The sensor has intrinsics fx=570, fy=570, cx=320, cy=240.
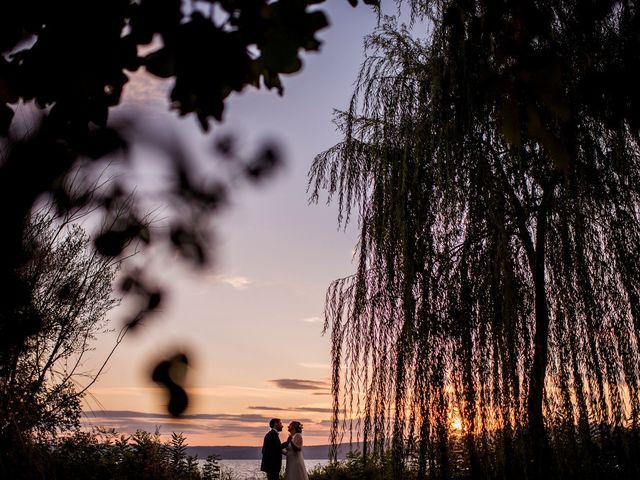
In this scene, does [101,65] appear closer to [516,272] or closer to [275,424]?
[516,272]

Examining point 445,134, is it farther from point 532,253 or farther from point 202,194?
point 202,194

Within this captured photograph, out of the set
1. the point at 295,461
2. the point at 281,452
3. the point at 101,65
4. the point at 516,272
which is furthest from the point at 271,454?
the point at 101,65

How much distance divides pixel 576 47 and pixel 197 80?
9.52 ft

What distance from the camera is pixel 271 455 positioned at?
768cm

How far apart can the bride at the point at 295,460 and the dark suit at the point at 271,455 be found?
10.3 inches

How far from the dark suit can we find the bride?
0.86 ft

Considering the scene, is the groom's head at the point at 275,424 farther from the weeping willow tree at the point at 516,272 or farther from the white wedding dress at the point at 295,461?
the weeping willow tree at the point at 516,272

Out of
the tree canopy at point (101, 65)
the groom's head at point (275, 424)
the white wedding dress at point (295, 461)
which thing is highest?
the tree canopy at point (101, 65)

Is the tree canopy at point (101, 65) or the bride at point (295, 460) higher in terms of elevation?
the tree canopy at point (101, 65)

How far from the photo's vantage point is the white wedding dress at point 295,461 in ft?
26.0

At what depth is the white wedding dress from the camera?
7.93 metres

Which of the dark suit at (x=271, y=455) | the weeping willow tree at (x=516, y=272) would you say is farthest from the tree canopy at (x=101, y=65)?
the dark suit at (x=271, y=455)

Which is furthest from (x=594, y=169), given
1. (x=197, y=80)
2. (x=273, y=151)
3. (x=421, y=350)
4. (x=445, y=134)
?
(x=197, y=80)

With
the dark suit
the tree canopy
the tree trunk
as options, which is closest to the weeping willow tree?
the tree trunk
